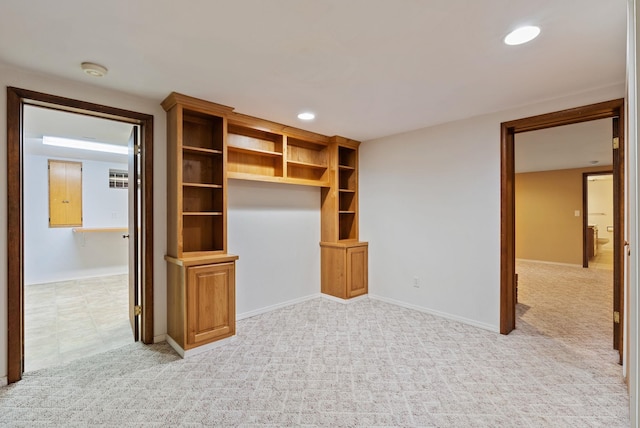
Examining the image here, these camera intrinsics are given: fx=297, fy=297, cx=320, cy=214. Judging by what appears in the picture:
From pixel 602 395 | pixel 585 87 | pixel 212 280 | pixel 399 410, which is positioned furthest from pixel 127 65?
pixel 602 395

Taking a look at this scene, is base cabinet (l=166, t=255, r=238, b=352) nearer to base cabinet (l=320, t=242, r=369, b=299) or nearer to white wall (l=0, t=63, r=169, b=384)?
white wall (l=0, t=63, r=169, b=384)

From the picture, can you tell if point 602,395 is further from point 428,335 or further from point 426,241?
point 426,241

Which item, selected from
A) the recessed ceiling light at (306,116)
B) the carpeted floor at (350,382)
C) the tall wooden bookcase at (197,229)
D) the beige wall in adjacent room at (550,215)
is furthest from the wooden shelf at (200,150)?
the beige wall in adjacent room at (550,215)

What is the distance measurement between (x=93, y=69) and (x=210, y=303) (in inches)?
80.6

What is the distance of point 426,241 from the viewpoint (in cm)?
375

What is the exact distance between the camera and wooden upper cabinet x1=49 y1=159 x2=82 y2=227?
547cm

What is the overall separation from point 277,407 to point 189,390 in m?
0.67

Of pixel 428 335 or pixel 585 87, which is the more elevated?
pixel 585 87

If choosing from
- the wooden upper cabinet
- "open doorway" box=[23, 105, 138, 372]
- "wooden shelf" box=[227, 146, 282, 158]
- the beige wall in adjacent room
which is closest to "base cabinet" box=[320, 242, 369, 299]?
"wooden shelf" box=[227, 146, 282, 158]

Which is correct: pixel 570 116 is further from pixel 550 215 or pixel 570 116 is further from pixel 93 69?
pixel 550 215

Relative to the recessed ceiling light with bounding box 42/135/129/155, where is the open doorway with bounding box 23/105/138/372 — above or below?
below

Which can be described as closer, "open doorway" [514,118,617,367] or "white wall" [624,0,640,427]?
"white wall" [624,0,640,427]

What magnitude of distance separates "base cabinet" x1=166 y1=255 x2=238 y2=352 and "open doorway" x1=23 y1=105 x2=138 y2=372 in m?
0.73

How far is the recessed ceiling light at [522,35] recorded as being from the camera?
5.58ft
